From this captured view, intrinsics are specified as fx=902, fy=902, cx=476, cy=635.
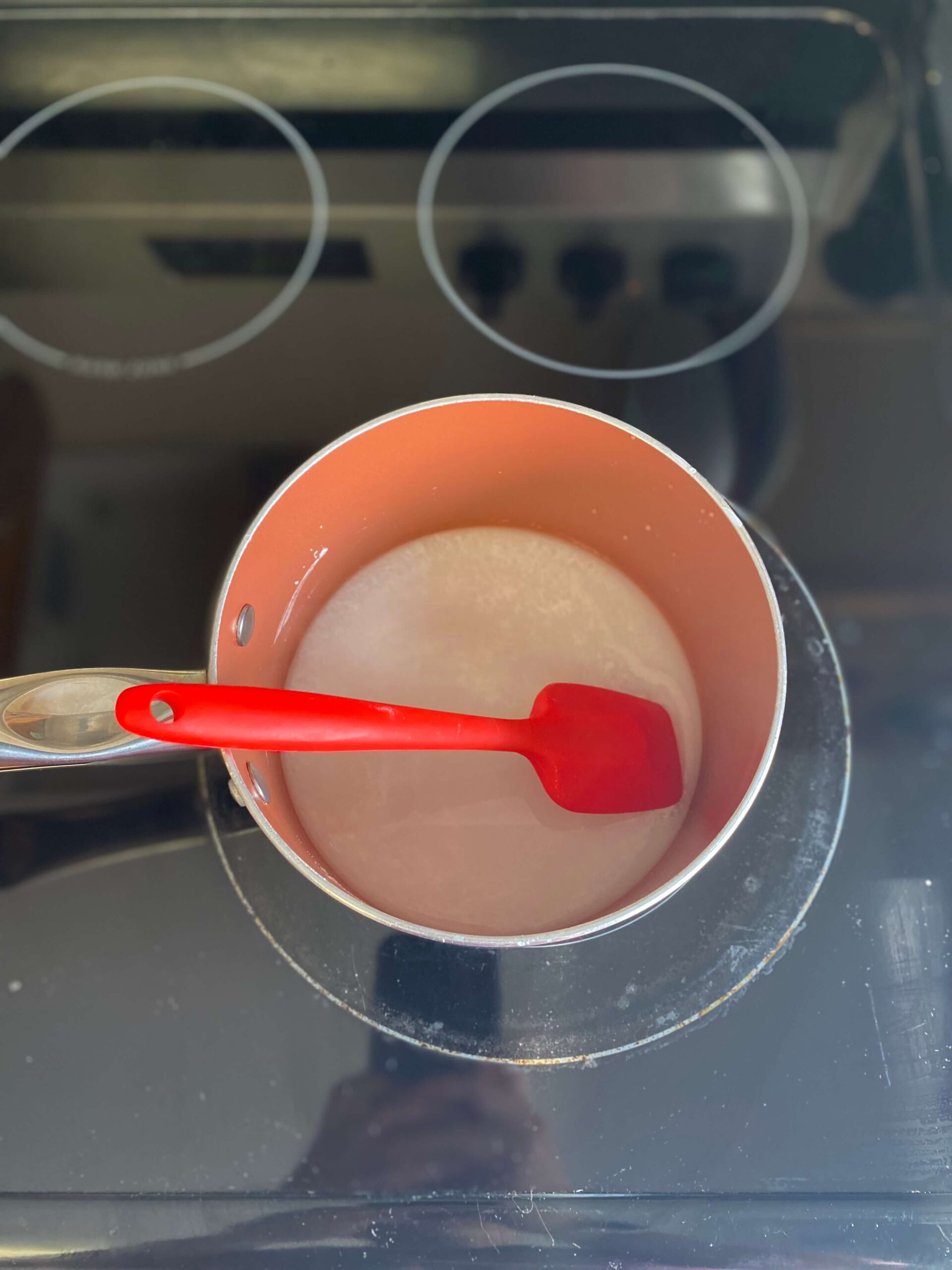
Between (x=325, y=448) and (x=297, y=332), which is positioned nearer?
(x=325, y=448)

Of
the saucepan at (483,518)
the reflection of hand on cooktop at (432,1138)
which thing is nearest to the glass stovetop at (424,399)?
the reflection of hand on cooktop at (432,1138)

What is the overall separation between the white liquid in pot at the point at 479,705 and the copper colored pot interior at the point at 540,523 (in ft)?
0.05

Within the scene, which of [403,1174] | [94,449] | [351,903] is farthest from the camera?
[94,449]

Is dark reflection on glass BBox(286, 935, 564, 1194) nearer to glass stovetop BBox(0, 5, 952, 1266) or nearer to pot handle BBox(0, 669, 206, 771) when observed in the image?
glass stovetop BBox(0, 5, 952, 1266)

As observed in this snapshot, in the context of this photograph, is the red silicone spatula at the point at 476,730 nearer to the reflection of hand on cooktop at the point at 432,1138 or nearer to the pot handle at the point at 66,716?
the pot handle at the point at 66,716

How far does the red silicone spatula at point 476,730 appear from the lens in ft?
1.22

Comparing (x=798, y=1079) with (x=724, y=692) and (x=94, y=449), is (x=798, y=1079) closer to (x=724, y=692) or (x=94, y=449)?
(x=724, y=692)

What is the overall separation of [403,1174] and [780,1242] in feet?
0.64

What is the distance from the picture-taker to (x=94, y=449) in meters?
0.59

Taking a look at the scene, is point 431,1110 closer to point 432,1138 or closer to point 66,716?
point 432,1138

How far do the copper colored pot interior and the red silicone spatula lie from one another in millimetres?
23

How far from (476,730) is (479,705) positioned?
0.07 m

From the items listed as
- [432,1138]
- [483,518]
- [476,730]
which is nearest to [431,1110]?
[432,1138]

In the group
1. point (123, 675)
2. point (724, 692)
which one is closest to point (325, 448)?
point (123, 675)
